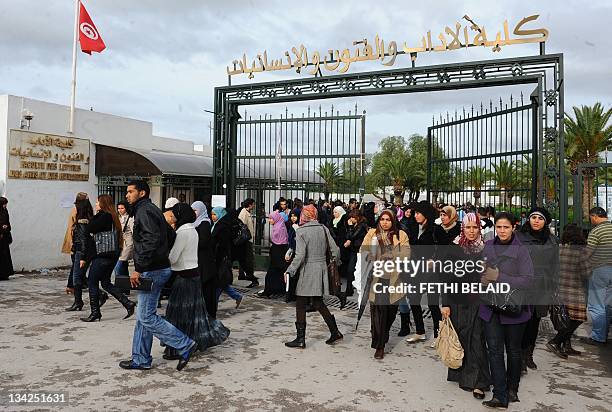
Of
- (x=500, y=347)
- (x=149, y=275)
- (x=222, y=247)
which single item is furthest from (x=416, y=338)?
(x=149, y=275)

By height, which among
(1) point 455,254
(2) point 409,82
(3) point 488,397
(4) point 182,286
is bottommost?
(3) point 488,397

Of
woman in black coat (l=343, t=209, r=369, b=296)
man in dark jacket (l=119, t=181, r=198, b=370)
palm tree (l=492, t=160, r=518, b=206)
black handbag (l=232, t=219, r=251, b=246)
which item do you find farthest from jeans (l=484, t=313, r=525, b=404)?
black handbag (l=232, t=219, r=251, b=246)

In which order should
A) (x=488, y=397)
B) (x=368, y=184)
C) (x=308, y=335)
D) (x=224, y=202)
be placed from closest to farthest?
(x=488, y=397)
(x=308, y=335)
(x=224, y=202)
(x=368, y=184)

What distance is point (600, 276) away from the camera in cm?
612

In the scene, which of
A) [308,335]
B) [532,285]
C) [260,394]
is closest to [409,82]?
[308,335]

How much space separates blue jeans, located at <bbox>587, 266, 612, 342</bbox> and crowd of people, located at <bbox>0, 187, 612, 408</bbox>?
1 centimetres

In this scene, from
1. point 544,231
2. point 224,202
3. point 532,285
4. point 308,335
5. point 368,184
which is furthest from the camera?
point 368,184

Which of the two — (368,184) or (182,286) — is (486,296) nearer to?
(182,286)

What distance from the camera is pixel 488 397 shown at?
4391 mm

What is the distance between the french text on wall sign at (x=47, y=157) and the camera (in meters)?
10.8

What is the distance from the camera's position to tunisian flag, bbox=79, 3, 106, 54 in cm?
1236

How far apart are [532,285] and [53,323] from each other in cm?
569

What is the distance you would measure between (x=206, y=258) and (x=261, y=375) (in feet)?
5.61

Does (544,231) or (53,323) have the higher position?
(544,231)
